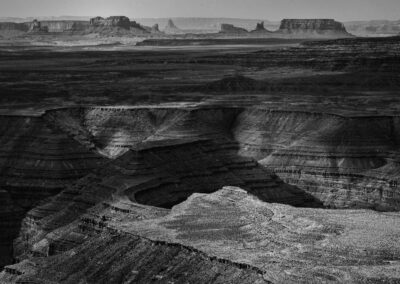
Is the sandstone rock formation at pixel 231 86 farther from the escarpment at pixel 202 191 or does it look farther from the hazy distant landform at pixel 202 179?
the escarpment at pixel 202 191

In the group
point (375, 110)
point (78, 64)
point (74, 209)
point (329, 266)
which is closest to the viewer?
point (329, 266)

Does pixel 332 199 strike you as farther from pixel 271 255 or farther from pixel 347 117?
pixel 271 255

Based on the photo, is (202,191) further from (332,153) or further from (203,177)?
Result: (332,153)

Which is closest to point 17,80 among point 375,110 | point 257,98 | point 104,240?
point 257,98

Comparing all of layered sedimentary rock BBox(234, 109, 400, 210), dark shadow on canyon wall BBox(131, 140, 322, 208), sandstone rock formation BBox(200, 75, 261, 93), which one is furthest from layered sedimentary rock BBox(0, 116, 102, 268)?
sandstone rock formation BBox(200, 75, 261, 93)

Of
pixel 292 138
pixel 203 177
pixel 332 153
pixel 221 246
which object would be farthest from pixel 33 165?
pixel 221 246
